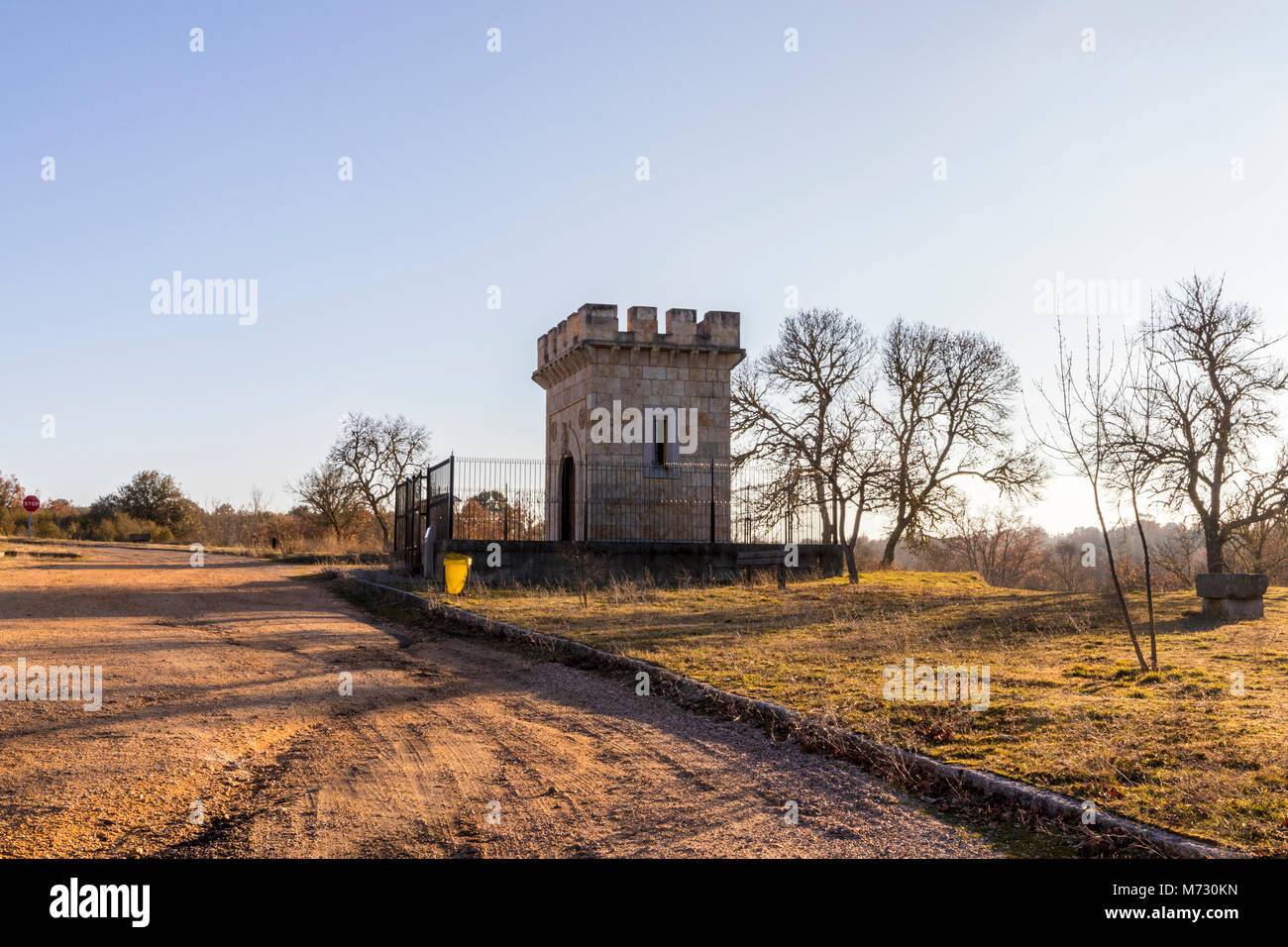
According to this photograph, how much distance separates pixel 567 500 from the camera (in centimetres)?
2633

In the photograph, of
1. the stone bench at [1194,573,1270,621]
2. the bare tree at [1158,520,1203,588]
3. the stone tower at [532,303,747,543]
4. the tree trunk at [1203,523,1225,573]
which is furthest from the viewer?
the bare tree at [1158,520,1203,588]

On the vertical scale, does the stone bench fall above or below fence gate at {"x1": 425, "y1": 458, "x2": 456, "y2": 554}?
below

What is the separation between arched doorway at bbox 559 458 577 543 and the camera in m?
25.6

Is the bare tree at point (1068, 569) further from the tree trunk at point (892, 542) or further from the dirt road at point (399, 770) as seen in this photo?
the dirt road at point (399, 770)

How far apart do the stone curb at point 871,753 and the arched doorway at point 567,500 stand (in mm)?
13396

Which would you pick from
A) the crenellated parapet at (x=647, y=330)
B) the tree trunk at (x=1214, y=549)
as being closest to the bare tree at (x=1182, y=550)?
the tree trunk at (x=1214, y=549)

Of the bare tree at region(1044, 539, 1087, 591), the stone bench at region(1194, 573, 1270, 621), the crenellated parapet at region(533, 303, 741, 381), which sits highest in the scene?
the crenellated parapet at region(533, 303, 741, 381)

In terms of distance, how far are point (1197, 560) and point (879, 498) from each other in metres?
11.1

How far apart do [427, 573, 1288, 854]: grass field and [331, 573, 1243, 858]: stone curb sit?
0.55 ft

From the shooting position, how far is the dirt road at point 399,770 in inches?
193

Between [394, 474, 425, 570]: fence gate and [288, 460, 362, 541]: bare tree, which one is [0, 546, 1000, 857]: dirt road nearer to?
[394, 474, 425, 570]: fence gate

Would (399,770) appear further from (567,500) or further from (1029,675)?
(567,500)

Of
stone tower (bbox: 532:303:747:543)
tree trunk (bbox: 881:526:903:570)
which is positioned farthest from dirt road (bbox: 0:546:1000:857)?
tree trunk (bbox: 881:526:903:570)
